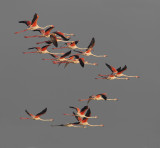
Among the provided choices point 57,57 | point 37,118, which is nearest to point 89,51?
point 57,57

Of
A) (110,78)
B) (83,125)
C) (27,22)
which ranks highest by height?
(27,22)

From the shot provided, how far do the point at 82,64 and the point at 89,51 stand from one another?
33.4ft

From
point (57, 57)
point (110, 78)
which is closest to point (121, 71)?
point (110, 78)

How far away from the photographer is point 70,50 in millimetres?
119500

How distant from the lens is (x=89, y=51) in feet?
413

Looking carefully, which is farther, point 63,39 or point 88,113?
point 88,113

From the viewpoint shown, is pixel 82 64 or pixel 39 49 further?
pixel 39 49

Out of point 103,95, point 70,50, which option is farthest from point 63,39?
point 103,95

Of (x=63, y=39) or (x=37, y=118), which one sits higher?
(x=63, y=39)

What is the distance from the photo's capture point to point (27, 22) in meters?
122

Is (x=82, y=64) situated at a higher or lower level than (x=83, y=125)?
higher

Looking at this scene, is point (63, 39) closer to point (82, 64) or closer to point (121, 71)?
point (82, 64)

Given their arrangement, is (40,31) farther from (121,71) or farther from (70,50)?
(121,71)

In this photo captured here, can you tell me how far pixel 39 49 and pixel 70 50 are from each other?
253 inches
